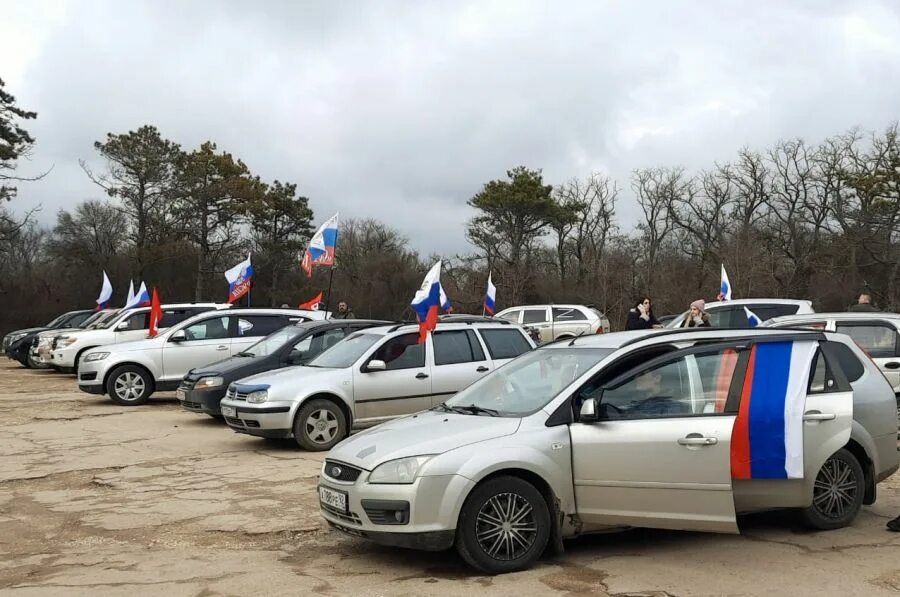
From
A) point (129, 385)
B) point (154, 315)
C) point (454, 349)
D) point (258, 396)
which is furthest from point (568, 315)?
point (258, 396)

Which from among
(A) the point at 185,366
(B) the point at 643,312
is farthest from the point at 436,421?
(A) the point at 185,366

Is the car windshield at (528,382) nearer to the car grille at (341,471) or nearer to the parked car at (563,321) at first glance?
the car grille at (341,471)

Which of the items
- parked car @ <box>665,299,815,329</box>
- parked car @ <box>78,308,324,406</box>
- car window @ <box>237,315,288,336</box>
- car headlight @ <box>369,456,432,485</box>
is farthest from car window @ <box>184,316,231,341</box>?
car headlight @ <box>369,456,432,485</box>

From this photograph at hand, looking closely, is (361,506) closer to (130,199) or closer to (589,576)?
(589,576)

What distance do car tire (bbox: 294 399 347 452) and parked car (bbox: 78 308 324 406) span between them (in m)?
5.53

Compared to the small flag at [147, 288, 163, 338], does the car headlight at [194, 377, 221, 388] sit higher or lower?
lower

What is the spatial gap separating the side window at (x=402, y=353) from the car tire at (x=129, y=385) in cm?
678

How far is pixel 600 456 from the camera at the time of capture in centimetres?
560

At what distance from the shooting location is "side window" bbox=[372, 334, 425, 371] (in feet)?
35.3

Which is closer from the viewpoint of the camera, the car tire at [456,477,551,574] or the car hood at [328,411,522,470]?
the car tire at [456,477,551,574]

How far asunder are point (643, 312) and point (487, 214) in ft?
126

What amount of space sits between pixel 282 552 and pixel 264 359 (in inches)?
264

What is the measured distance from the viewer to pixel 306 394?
1025 cm

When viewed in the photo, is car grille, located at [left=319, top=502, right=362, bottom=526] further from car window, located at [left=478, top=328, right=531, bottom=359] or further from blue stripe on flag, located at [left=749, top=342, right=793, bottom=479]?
car window, located at [left=478, top=328, right=531, bottom=359]
